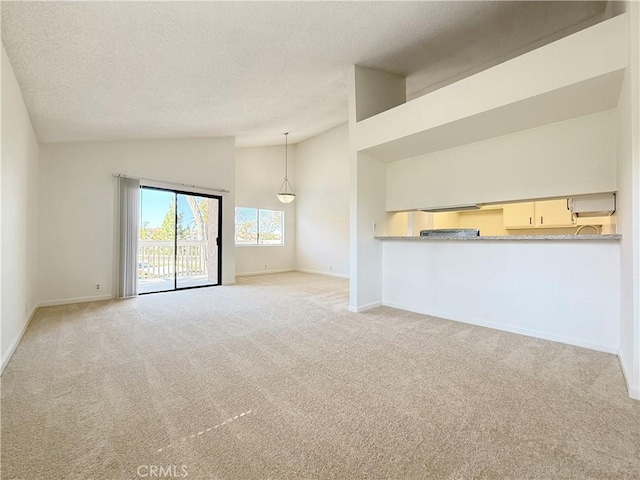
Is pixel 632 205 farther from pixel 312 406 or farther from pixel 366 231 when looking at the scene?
pixel 366 231

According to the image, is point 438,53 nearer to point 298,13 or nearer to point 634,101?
point 298,13

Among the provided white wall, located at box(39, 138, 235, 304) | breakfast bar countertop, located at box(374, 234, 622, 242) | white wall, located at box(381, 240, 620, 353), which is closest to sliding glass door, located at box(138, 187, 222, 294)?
white wall, located at box(39, 138, 235, 304)

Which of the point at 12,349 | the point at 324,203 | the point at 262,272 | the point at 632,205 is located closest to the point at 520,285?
the point at 632,205

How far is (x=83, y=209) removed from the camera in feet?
15.5

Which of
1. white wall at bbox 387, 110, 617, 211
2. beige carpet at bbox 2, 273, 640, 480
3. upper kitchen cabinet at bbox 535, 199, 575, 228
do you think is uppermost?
white wall at bbox 387, 110, 617, 211

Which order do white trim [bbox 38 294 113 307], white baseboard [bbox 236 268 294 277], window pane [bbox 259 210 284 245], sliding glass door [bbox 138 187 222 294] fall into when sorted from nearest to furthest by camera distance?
1. white trim [bbox 38 294 113 307]
2. sliding glass door [bbox 138 187 222 294]
3. white baseboard [bbox 236 268 294 277]
4. window pane [bbox 259 210 284 245]

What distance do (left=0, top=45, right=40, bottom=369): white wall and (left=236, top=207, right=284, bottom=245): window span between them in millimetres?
4669

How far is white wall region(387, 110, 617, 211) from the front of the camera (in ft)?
9.16

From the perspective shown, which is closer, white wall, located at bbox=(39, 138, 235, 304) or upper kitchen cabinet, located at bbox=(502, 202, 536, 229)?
white wall, located at bbox=(39, 138, 235, 304)

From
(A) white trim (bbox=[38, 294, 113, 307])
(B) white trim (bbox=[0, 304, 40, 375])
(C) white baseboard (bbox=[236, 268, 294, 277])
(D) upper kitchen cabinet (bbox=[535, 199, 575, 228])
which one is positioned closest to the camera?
(B) white trim (bbox=[0, 304, 40, 375])

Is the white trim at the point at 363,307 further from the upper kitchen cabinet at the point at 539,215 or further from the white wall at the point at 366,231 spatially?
the upper kitchen cabinet at the point at 539,215

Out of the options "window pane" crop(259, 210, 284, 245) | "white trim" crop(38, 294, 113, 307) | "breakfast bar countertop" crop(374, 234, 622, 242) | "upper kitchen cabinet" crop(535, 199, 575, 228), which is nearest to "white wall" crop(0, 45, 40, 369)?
"white trim" crop(38, 294, 113, 307)

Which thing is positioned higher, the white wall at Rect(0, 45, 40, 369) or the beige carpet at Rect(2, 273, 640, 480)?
the white wall at Rect(0, 45, 40, 369)

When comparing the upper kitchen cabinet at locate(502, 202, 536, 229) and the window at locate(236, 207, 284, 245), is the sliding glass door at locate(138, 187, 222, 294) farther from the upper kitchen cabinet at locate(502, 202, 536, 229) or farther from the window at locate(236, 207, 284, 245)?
the upper kitchen cabinet at locate(502, 202, 536, 229)
